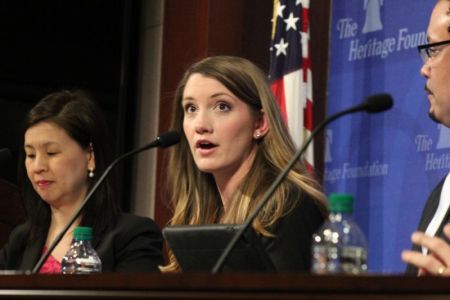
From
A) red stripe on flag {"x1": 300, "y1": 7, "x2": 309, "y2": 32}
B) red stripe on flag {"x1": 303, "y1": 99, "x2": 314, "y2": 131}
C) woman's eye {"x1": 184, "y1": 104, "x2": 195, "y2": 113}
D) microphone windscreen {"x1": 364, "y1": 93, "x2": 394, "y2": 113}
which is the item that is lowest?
microphone windscreen {"x1": 364, "y1": 93, "x2": 394, "y2": 113}

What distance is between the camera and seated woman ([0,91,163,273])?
14.3 ft

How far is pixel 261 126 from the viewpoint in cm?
402

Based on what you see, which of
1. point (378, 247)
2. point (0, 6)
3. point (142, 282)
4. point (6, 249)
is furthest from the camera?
point (0, 6)

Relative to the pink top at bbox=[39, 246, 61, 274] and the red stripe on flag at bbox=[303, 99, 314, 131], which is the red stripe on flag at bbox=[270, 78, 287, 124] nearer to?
the red stripe on flag at bbox=[303, 99, 314, 131]

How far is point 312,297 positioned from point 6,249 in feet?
9.18

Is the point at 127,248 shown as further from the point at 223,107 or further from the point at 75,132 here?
the point at 223,107

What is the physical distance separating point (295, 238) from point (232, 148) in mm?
463

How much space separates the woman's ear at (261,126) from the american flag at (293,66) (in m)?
1.86

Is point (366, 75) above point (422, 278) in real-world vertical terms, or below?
above

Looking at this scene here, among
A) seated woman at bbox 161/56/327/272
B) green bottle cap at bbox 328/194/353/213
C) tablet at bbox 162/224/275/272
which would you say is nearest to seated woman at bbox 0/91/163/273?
seated woman at bbox 161/56/327/272

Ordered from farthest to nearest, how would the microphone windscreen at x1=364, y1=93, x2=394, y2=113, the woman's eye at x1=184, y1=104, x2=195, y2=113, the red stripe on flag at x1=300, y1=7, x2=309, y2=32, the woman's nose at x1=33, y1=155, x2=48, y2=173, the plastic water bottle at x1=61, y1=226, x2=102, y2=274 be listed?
1. the red stripe on flag at x1=300, y1=7, x2=309, y2=32
2. the woman's nose at x1=33, y1=155, x2=48, y2=173
3. the woman's eye at x1=184, y1=104, x2=195, y2=113
4. the plastic water bottle at x1=61, y1=226, x2=102, y2=274
5. the microphone windscreen at x1=364, y1=93, x2=394, y2=113

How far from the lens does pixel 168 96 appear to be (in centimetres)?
705

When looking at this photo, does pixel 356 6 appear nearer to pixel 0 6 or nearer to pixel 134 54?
pixel 134 54

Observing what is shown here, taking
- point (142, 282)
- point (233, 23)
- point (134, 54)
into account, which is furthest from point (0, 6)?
point (142, 282)
